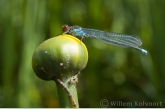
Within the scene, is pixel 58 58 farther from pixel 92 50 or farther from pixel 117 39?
pixel 92 50

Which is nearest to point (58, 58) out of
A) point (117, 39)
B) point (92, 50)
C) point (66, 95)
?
point (66, 95)

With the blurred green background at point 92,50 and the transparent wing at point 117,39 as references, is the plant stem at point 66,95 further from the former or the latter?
the blurred green background at point 92,50

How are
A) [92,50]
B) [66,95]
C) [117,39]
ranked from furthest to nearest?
1. [92,50]
2. [117,39]
3. [66,95]

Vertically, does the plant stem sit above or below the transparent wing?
below

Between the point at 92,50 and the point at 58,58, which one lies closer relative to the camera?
the point at 58,58

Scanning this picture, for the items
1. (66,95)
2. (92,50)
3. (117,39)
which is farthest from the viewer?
(92,50)

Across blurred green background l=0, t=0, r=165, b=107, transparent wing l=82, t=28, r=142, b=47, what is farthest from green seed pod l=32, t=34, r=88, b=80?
blurred green background l=0, t=0, r=165, b=107

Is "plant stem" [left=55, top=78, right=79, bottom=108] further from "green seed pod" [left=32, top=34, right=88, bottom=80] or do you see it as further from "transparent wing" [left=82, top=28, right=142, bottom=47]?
"transparent wing" [left=82, top=28, right=142, bottom=47]
